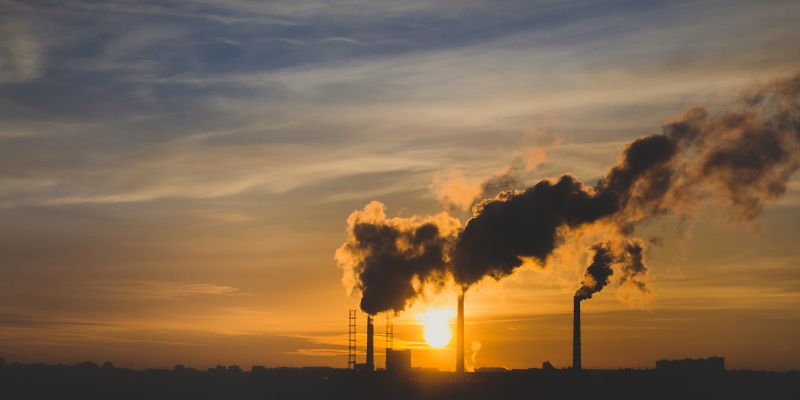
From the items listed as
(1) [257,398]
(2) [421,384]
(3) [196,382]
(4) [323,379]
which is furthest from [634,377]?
(3) [196,382]

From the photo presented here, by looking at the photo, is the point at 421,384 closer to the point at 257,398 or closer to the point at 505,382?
the point at 505,382

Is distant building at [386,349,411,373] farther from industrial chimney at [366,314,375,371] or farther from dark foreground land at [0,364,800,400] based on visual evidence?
industrial chimney at [366,314,375,371]

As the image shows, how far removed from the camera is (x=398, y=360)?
13075 centimetres

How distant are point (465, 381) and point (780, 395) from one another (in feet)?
112

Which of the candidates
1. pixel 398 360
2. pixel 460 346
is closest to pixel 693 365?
pixel 460 346

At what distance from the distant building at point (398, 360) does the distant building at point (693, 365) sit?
106 ft

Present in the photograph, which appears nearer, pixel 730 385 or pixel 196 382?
pixel 730 385

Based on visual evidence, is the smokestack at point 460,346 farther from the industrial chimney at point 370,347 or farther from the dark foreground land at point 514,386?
the industrial chimney at point 370,347

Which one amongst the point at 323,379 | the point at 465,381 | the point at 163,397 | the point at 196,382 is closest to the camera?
the point at 465,381

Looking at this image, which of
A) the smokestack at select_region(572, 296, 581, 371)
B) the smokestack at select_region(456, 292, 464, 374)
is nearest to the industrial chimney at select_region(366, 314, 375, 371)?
the smokestack at select_region(456, 292, 464, 374)

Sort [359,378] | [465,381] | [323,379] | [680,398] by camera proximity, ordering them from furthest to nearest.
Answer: [323,379], [359,378], [465,381], [680,398]

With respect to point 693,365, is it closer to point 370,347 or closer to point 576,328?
point 576,328

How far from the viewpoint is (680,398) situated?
340 ft

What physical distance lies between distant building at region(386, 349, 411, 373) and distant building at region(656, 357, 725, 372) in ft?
106
